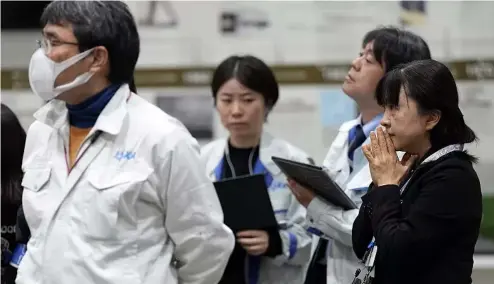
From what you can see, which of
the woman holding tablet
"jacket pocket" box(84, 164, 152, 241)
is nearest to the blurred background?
the woman holding tablet

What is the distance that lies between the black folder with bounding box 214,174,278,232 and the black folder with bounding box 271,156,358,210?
182 mm

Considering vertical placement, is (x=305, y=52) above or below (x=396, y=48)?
below

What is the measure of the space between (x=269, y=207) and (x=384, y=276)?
3.14ft

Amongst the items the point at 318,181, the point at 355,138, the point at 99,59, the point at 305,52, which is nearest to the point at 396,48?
the point at 355,138

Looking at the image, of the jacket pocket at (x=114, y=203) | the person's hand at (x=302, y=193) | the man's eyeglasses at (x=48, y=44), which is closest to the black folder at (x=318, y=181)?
the person's hand at (x=302, y=193)

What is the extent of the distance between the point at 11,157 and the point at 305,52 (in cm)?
163

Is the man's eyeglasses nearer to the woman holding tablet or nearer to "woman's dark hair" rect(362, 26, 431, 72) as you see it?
the woman holding tablet

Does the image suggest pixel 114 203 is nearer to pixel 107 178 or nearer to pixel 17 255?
pixel 107 178

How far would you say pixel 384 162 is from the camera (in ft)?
5.75

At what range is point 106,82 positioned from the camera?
7.03 feet

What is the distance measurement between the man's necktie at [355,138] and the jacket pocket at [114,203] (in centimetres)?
82

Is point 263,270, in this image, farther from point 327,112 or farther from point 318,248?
point 327,112

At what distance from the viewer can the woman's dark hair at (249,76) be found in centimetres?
284

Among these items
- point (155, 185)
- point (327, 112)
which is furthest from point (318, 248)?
point (327, 112)
